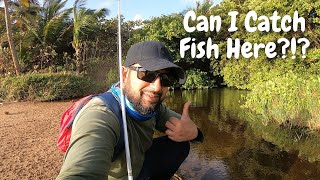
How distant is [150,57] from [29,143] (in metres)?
5.12

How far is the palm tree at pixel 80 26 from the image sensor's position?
16781 millimetres

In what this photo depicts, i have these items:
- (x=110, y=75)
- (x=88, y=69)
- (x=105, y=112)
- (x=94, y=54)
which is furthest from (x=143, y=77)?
(x=94, y=54)

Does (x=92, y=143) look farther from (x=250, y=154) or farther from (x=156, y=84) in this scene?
(x=250, y=154)

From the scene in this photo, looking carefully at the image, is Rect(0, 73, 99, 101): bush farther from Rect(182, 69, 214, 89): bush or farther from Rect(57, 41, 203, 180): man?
Rect(57, 41, 203, 180): man

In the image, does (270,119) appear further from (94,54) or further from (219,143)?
(94,54)

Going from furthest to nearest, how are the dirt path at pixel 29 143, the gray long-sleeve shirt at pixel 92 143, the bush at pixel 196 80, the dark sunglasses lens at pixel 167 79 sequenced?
the bush at pixel 196 80, the dirt path at pixel 29 143, the dark sunglasses lens at pixel 167 79, the gray long-sleeve shirt at pixel 92 143

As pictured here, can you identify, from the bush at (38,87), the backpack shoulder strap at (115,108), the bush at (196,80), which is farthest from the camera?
the bush at (196,80)

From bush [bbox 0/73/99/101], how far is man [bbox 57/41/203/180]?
35.1ft

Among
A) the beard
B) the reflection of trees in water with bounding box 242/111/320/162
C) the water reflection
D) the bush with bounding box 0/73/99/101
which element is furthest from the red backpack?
the bush with bounding box 0/73/99/101

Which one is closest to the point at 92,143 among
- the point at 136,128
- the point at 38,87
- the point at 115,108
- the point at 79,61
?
the point at 115,108

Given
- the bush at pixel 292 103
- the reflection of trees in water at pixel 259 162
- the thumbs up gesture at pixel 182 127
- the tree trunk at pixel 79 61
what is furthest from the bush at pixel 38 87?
the thumbs up gesture at pixel 182 127

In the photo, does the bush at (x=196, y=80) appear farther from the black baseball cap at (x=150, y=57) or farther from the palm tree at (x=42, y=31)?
the black baseball cap at (x=150, y=57)

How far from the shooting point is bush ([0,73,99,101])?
12367 mm

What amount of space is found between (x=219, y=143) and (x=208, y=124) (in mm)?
1881
